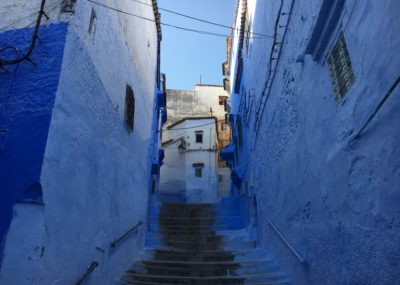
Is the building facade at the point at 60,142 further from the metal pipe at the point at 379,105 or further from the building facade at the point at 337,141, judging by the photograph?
the metal pipe at the point at 379,105

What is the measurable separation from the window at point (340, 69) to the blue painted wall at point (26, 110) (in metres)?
3.20

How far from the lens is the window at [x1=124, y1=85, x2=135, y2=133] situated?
24.0ft

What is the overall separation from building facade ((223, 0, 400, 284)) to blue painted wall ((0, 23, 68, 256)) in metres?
3.15

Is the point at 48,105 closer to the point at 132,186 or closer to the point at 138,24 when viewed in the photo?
the point at 132,186

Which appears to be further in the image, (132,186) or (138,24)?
(138,24)

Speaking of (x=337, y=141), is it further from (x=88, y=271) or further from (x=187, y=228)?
(x=187, y=228)

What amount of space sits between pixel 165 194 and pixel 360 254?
1771 centimetres

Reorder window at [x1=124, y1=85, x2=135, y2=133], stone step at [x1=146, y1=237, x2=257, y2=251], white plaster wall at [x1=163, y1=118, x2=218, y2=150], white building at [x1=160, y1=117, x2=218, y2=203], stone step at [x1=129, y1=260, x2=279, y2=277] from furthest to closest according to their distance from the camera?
white plaster wall at [x1=163, y1=118, x2=218, y2=150] → white building at [x1=160, y1=117, x2=218, y2=203] → stone step at [x1=146, y1=237, x2=257, y2=251] → window at [x1=124, y1=85, x2=135, y2=133] → stone step at [x1=129, y1=260, x2=279, y2=277]

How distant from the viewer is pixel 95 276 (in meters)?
5.02

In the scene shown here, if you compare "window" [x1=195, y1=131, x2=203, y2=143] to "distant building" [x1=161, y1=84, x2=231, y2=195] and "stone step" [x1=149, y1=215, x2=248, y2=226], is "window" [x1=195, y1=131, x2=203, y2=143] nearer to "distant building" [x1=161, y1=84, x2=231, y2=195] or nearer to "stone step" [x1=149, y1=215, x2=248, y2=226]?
"distant building" [x1=161, y1=84, x2=231, y2=195]

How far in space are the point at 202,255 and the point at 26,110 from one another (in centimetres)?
531

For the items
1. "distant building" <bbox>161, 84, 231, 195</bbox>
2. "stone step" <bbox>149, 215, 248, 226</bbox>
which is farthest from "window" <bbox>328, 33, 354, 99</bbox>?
"distant building" <bbox>161, 84, 231, 195</bbox>

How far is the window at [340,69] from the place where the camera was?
3268 millimetres

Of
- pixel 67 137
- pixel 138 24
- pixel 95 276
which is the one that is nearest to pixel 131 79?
pixel 138 24
